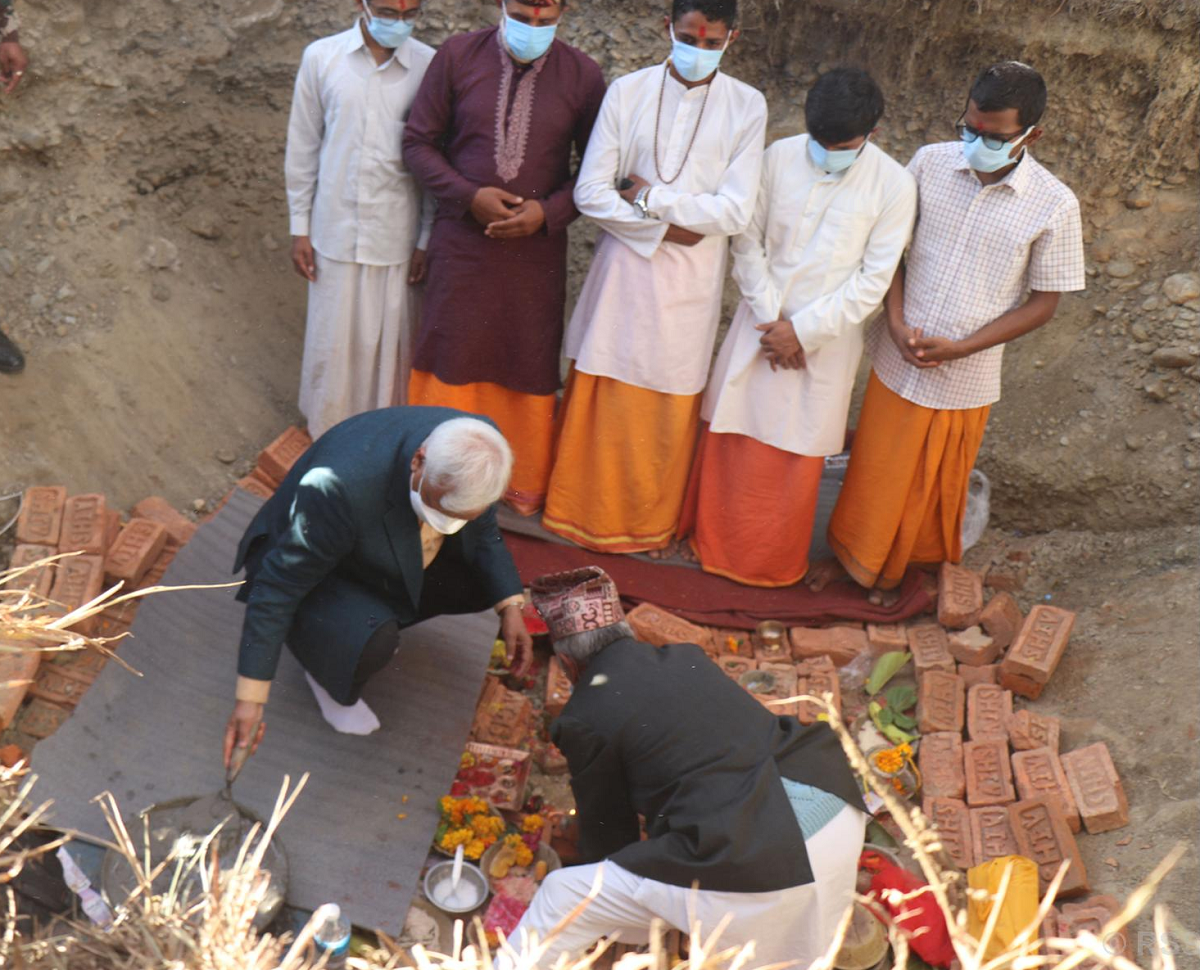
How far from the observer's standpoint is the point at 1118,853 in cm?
353

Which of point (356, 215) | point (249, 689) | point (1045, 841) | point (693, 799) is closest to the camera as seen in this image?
point (693, 799)

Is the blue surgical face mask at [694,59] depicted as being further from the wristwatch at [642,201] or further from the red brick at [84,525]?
the red brick at [84,525]

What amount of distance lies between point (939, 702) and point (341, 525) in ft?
7.39

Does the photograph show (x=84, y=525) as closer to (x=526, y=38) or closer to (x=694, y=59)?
(x=526, y=38)

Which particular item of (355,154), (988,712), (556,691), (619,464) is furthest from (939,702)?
(355,154)

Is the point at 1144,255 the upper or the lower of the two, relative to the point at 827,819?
upper

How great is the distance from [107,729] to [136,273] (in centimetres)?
252

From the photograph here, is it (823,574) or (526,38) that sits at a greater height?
(526,38)

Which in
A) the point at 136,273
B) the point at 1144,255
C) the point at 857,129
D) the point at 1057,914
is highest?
the point at 857,129

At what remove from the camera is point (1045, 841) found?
3.55 meters

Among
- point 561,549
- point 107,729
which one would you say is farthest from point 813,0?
point 107,729

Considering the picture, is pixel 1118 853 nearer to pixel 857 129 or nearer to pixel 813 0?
pixel 857 129

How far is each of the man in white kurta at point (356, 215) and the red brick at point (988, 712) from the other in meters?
2.66

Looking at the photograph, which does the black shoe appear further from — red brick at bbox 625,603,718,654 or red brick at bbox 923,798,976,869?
red brick at bbox 923,798,976,869
